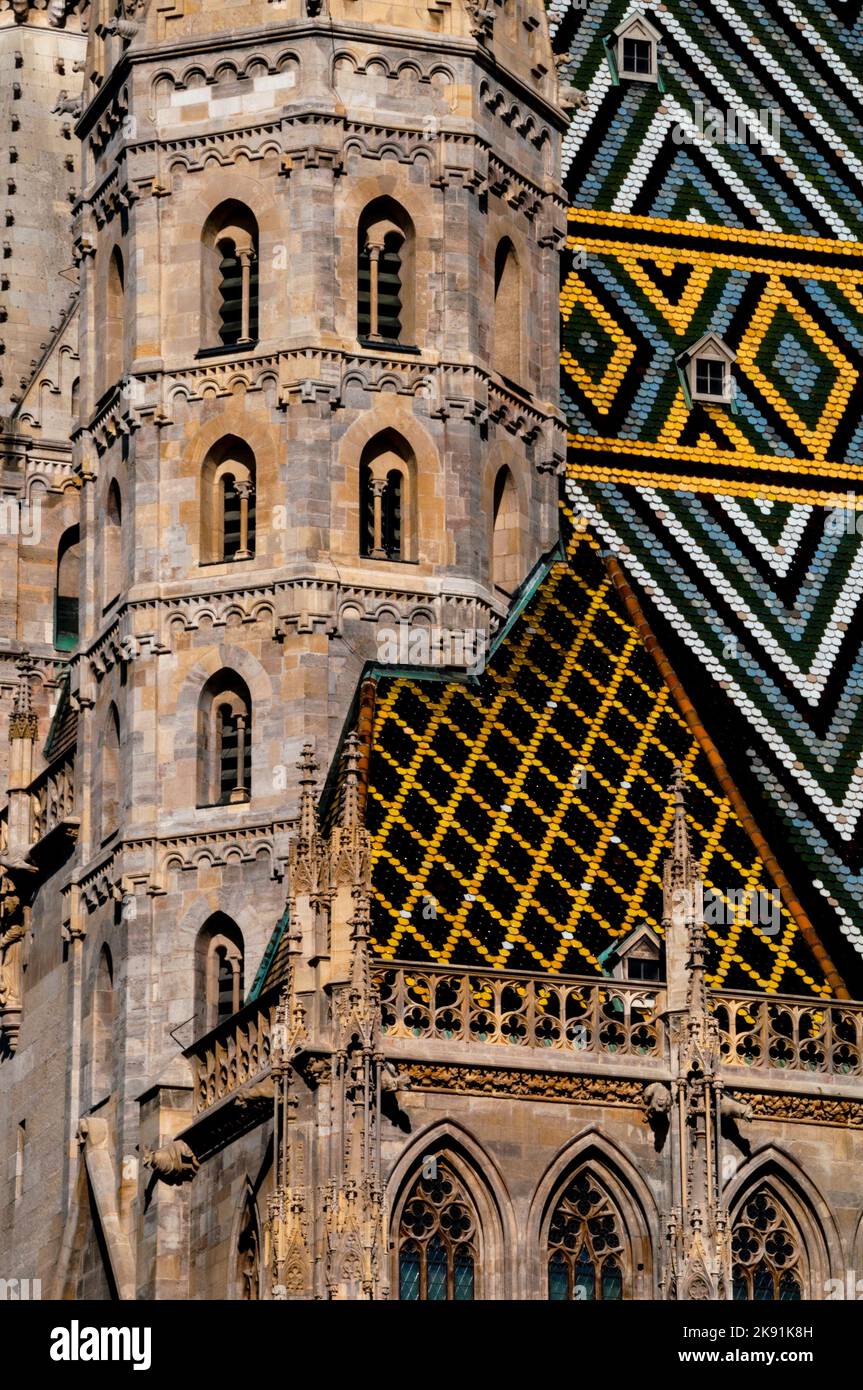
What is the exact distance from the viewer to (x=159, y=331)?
45562mm

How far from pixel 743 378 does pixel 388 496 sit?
19.4 feet

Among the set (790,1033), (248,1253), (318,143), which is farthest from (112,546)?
(790,1033)

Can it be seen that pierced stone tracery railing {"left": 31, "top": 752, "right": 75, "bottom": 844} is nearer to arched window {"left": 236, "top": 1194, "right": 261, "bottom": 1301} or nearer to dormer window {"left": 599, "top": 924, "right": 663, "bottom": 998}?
arched window {"left": 236, "top": 1194, "right": 261, "bottom": 1301}

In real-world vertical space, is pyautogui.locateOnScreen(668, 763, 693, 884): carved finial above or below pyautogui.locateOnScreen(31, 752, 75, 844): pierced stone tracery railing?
below

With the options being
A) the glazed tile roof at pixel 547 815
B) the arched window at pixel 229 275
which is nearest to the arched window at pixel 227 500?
the arched window at pixel 229 275

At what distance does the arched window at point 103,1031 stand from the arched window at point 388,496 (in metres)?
4.34

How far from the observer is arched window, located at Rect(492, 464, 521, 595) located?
1805 inches

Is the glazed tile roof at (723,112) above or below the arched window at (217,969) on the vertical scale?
above

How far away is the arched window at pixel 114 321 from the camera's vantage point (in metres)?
46.1

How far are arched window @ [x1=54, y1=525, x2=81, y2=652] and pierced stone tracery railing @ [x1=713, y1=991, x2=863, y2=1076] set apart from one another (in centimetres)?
1246

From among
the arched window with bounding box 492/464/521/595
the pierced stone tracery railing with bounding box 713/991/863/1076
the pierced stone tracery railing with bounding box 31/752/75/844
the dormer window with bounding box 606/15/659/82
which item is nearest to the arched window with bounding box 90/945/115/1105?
the pierced stone tracery railing with bounding box 31/752/75/844

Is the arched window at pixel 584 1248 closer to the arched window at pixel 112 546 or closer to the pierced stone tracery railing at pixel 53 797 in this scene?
the pierced stone tracery railing at pixel 53 797
